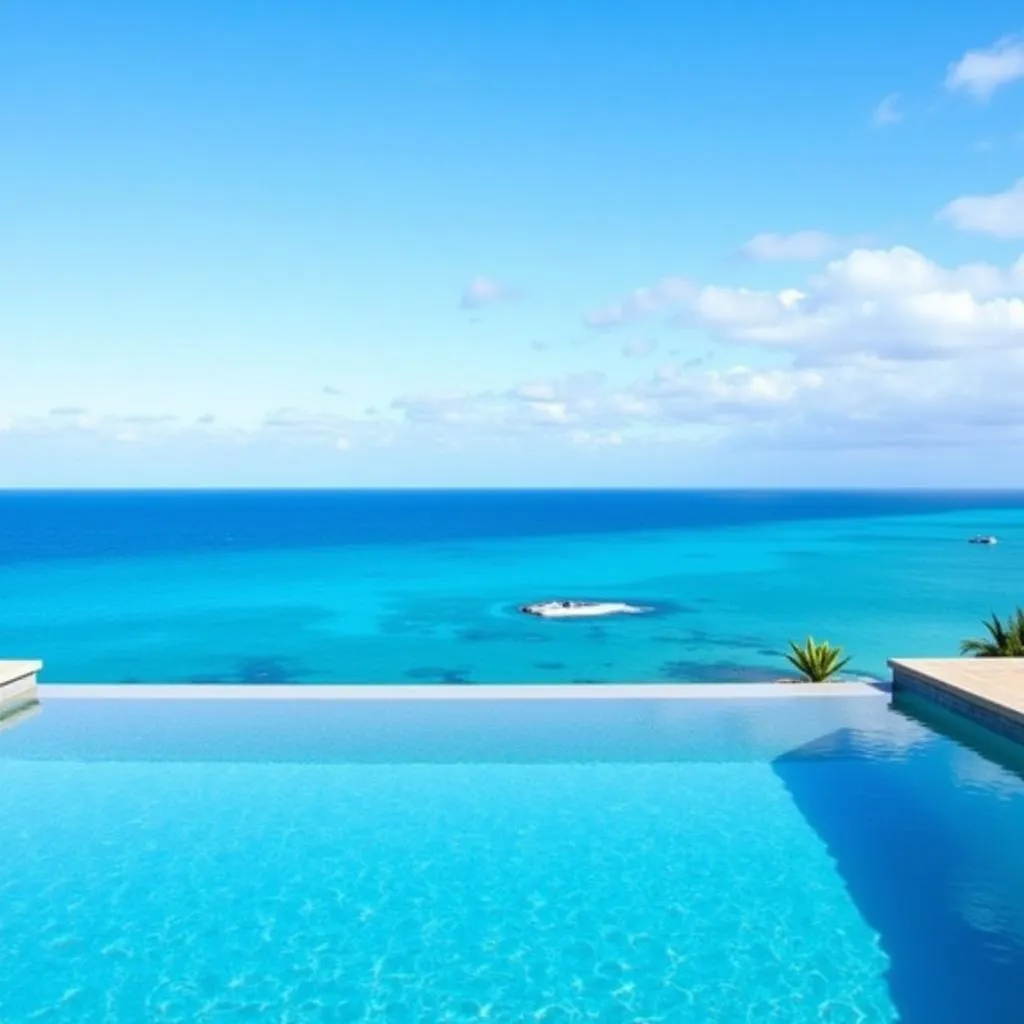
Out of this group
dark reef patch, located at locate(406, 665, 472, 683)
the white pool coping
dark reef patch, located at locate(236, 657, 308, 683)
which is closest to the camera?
the white pool coping

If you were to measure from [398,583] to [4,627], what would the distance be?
1796 centimetres

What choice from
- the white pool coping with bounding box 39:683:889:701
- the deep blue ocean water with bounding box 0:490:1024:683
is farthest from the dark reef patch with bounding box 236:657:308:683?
the white pool coping with bounding box 39:683:889:701

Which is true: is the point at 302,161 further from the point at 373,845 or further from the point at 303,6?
the point at 373,845

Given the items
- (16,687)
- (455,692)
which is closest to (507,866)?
(455,692)

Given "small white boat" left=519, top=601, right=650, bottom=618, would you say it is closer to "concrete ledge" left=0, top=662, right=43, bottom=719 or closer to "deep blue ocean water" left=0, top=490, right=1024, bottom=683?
"deep blue ocean water" left=0, top=490, right=1024, bottom=683

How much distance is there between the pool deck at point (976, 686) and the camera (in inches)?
389

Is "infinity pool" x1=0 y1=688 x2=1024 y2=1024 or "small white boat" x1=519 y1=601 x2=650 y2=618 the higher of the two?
"infinity pool" x1=0 y1=688 x2=1024 y2=1024

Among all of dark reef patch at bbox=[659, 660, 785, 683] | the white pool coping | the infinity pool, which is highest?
the white pool coping

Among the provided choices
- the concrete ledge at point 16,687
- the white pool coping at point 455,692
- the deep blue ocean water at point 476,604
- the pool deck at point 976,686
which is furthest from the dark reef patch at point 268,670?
the pool deck at point 976,686

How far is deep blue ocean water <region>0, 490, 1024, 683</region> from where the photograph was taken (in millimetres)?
25656

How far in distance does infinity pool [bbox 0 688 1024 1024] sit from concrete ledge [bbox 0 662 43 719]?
448 millimetres

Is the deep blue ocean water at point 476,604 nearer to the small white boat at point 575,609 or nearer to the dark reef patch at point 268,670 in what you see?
the dark reef patch at point 268,670

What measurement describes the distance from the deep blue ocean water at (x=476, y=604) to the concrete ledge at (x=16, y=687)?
480 inches

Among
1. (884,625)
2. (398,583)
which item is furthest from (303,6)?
(398,583)
